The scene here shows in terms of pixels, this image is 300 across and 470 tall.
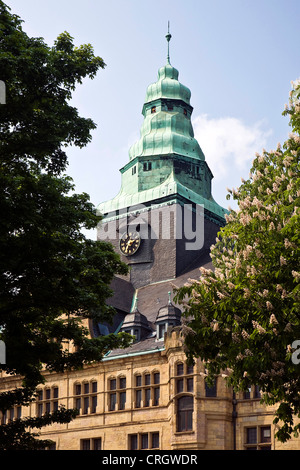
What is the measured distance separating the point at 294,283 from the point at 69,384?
40.6 m

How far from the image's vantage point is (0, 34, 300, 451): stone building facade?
163 ft

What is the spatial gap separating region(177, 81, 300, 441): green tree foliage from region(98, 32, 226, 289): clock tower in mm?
43729

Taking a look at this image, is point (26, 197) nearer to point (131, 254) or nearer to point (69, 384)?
point (69, 384)

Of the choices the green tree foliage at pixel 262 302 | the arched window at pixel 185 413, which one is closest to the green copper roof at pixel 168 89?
the arched window at pixel 185 413

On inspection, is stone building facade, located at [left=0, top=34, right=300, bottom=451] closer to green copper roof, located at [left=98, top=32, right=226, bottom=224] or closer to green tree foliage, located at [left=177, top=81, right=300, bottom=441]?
green copper roof, located at [left=98, top=32, right=226, bottom=224]

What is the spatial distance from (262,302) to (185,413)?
3089 centimetres

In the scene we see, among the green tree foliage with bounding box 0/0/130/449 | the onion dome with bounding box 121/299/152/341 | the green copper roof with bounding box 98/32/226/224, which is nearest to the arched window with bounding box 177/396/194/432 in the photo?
the onion dome with bounding box 121/299/152/341

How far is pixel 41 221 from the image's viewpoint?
71.9ft

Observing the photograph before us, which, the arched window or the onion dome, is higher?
the onion dome

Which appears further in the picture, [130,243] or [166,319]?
[130,243]

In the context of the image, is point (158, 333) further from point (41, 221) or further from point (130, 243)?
point (41, 221)

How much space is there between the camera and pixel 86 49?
981 inches

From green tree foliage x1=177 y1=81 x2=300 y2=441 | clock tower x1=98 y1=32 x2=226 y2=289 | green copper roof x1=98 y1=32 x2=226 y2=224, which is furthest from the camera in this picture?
green copper roof x1=98 y1=32 x2=226 y2=224

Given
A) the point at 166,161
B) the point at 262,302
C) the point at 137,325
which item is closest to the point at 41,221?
the point at 262,302
